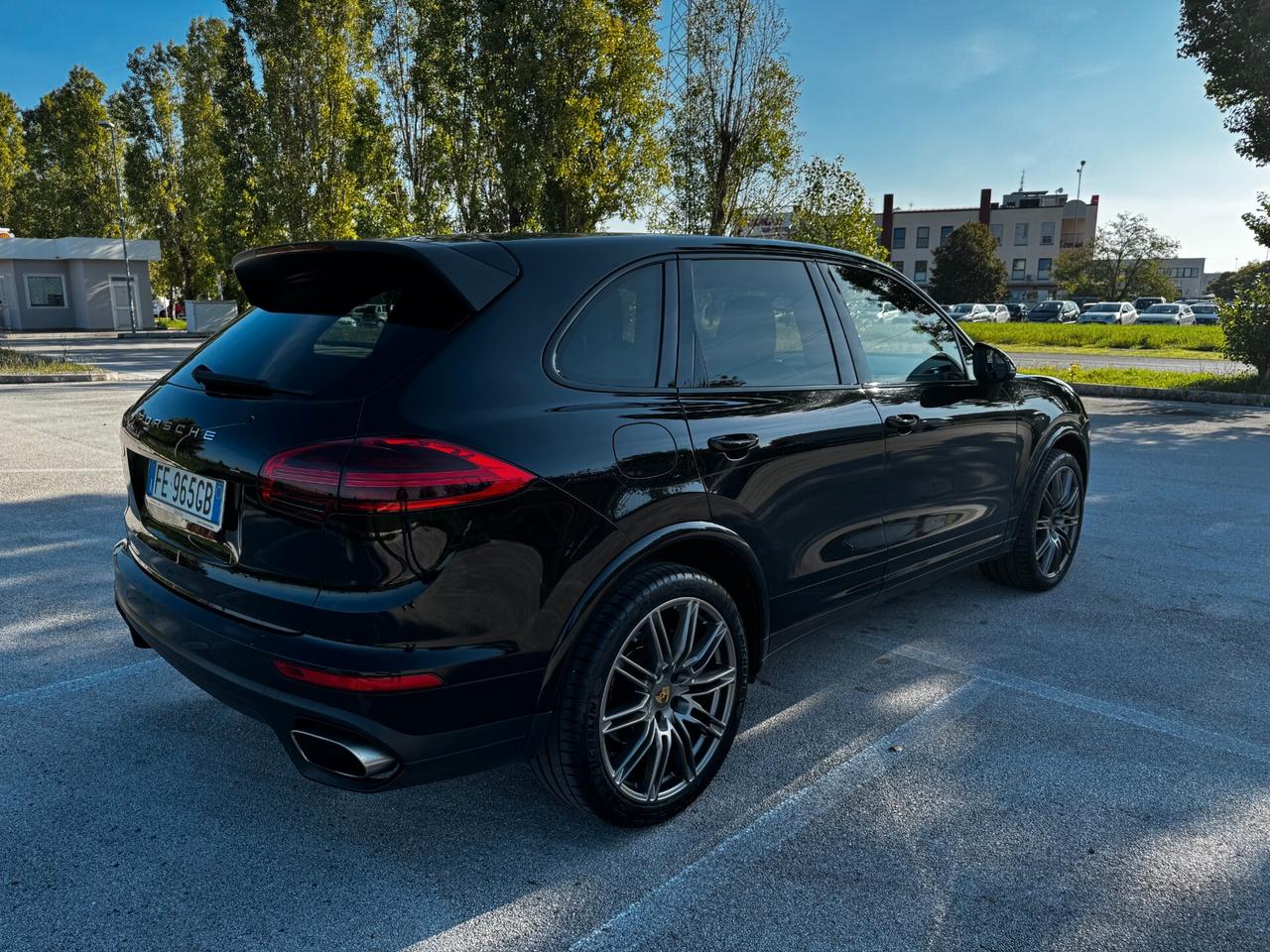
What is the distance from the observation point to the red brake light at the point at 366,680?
6.93 ft

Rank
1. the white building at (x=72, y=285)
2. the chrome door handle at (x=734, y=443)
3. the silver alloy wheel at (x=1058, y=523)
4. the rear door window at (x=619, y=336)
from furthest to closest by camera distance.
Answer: the white building at (x=72, y=285) → the silver alloy wheel at (x=1058, y=523) → the chrome door handle at (x=734, y=443) → the rear door window at (x=619, y=336)

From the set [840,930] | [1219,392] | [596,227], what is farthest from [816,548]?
[596,227]

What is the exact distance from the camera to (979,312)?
170 ft

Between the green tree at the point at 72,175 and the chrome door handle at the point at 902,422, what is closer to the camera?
the chrome door handle at the point at 902,422

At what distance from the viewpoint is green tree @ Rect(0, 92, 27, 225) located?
1848 inches

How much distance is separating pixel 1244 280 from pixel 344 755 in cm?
7132

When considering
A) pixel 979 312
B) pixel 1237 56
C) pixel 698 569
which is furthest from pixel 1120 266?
pixel 698 569

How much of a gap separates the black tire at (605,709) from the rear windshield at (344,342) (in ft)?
2.86

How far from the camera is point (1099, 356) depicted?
27.5 meters

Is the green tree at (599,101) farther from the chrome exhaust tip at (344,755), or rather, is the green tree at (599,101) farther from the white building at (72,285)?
the white building at (72,285)

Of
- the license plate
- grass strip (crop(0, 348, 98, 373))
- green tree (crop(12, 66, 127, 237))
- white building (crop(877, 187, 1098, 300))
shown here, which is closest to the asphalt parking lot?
the license plate

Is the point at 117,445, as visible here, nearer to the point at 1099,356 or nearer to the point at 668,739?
the point at 668,739

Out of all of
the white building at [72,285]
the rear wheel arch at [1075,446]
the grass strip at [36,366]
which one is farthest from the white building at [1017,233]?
the rear wheel arch at [1075,446]

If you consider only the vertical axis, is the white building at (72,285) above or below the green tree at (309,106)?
below
